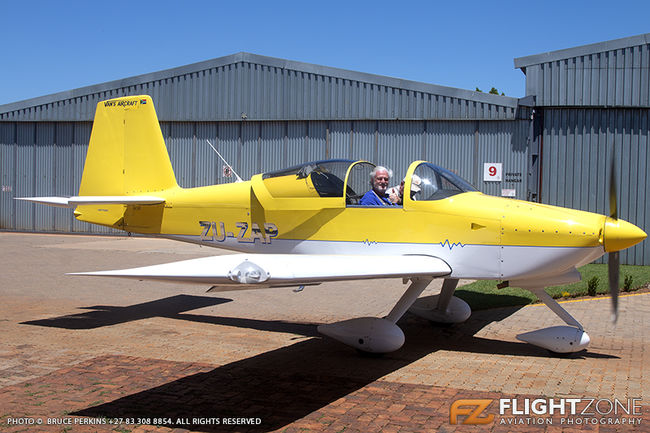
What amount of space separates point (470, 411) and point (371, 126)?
14502mm

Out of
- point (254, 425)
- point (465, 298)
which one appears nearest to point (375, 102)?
point (465, 298)

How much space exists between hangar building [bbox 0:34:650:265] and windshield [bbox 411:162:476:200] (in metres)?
6.70

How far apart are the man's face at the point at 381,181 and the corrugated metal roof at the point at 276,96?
429 inches

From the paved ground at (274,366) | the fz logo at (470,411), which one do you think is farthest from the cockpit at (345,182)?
the fz logo at (470,411)

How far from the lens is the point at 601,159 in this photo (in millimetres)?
15703

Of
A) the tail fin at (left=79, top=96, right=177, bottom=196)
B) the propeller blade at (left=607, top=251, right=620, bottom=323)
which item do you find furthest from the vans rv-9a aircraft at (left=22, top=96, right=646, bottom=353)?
the tail fin at (left=79, top=96, right=177, bottom=196)

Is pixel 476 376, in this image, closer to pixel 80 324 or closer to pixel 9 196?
pixel 80 324

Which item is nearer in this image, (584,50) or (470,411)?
(470,411)

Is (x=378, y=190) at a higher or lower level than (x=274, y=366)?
higher

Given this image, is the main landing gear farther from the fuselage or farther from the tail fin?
the tail fin

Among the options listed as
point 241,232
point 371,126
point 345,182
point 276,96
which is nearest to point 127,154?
point 241,232

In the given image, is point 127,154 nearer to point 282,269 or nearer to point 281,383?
point 282,269

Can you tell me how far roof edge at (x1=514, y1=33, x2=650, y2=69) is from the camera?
50.0 feet

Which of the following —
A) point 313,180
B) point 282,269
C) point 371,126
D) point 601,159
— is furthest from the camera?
point 371,126
